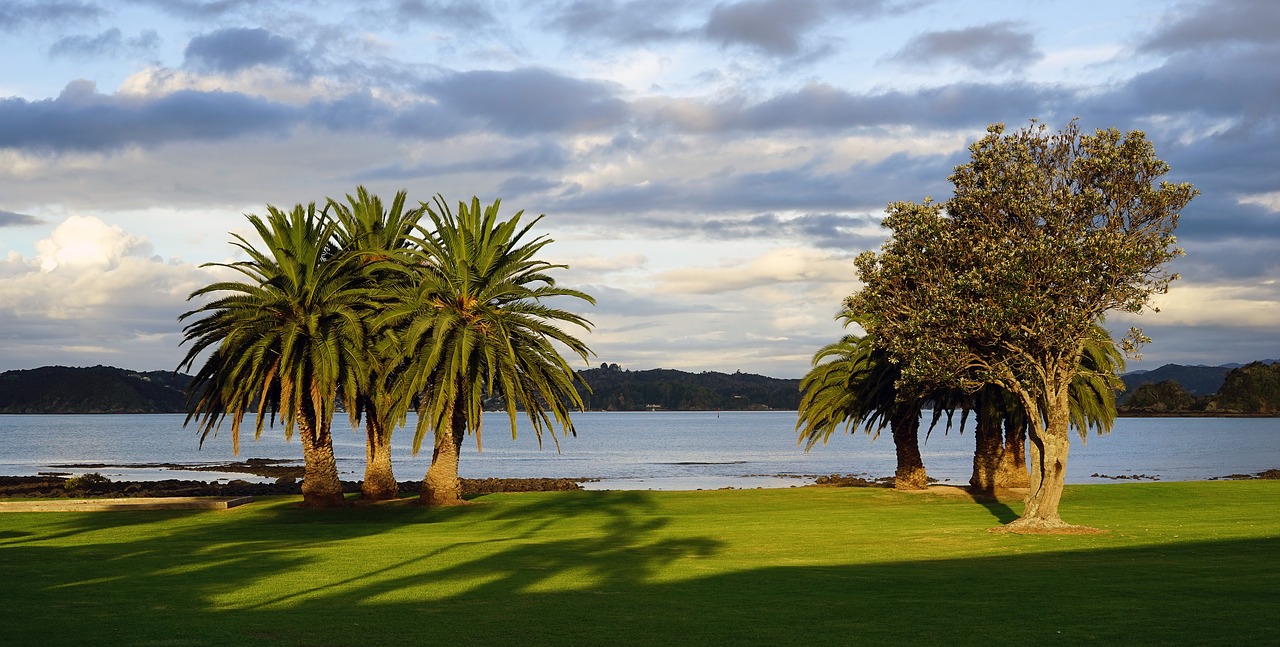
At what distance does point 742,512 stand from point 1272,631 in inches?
966

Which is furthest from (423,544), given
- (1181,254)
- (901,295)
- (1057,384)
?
(1181,254)

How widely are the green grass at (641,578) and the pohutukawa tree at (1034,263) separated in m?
4.35

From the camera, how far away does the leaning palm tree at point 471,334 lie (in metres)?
38.7

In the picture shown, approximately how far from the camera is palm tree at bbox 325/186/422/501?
40219 millimetres

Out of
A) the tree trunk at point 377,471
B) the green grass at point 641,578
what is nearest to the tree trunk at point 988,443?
the green grass at point 641,578

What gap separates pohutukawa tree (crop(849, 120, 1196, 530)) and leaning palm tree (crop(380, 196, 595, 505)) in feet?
43.1

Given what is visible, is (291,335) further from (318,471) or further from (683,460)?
(683,460)

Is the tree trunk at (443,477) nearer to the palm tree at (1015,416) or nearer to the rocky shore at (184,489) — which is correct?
the rocky shore at (184,489)

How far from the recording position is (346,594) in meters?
19.4

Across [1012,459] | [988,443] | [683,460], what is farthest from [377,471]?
[683,460]

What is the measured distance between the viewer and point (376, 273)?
4241 centimetres

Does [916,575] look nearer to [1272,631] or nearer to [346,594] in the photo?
[1272,631]

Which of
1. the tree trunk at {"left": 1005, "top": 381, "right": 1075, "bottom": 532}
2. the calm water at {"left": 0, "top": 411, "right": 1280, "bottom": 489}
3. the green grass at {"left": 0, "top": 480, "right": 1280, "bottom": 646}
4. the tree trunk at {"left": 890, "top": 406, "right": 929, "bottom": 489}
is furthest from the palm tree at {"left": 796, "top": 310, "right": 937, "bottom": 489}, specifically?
the calm water at {"left": 0, "top": 411, "right": 1280, "bottom": 489}

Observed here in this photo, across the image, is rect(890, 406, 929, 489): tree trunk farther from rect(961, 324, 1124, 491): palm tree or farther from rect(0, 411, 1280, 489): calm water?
rect(0, 411, 1280, 489): calm water
